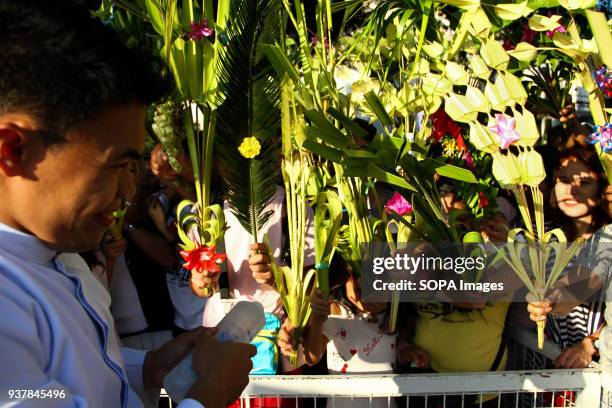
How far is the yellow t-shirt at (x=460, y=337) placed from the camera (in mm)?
1818

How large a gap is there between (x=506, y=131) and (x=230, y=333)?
0.86m

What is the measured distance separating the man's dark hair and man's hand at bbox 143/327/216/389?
43cm

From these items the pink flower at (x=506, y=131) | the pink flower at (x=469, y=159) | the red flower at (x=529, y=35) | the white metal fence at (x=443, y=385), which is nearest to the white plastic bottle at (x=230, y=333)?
the white metal fence at (x=443, y=385)

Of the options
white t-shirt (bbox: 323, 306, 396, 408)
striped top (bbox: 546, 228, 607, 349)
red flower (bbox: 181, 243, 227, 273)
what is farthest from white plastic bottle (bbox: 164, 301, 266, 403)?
striped top (bbox: 546, 228, 607, 349)

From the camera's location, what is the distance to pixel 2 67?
60 cm

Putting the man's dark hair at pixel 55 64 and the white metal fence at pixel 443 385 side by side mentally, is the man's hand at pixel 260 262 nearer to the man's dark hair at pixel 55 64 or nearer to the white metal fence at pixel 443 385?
the white metal fence at pixel 443 385

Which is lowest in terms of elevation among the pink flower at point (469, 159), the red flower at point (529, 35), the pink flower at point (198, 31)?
the pink flower at point (469, 159)

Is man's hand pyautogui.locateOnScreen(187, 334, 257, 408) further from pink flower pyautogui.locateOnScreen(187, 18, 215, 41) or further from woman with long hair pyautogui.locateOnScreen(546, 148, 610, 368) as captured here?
woman with long hair pyautogui.locateOnScreen(546, 148, 610, 368)

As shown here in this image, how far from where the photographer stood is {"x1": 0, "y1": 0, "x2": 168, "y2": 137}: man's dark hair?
23.9 inches

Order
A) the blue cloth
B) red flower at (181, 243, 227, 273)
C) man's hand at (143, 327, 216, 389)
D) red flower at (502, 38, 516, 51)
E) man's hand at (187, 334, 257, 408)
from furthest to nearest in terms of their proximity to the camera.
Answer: red flower at (502, 38, 516, 51)
red flower at (181, 243, 227, 273)
man's hand at (143, 327, 216, 389)
man's hand at (187, 334, 257, 408)
the blue cloth

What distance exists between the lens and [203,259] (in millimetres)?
1612

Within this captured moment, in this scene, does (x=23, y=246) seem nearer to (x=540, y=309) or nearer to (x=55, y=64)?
(x=55, y=64)

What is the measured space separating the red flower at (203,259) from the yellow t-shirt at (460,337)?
713 mm

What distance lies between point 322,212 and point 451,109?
18.1 inches
